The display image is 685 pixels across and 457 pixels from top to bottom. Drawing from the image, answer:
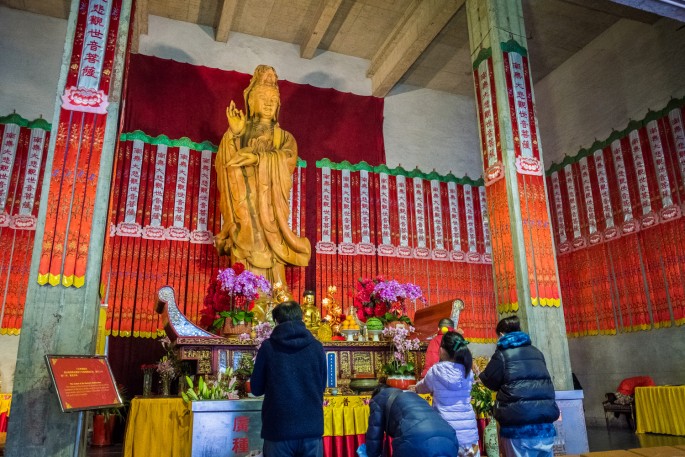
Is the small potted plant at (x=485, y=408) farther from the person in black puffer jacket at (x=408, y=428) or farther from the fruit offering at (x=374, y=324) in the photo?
the person in black puffer jacket at (x=408, y=428)

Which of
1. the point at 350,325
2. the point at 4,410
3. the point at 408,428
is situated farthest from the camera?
the point at 4,410

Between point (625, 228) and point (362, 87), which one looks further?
point (362, 87)

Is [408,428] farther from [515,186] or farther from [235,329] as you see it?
[515,186]

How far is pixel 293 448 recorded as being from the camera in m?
2.18

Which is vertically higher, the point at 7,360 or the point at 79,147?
the point at 79,147

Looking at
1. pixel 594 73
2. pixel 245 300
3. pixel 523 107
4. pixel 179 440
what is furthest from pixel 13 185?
pixel 594 73

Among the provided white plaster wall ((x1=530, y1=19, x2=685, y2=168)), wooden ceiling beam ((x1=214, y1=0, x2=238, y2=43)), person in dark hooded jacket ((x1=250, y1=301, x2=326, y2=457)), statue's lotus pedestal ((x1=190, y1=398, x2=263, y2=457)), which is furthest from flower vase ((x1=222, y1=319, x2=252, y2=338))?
white plaster wall ((x1=530, y1=19, x2=685, y2=168))

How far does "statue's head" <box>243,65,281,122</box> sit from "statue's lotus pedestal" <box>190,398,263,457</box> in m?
4.75

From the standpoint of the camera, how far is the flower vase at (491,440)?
3867 millimetres

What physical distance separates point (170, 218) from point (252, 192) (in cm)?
134

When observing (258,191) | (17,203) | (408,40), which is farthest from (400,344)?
(408,40)

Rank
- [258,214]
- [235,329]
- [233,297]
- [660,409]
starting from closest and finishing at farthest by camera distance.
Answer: [235,329]
[233,297]
[660,409]
[258,214]

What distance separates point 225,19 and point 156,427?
6.30 m

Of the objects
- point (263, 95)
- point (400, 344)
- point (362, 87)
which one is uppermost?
point (362, 87)
